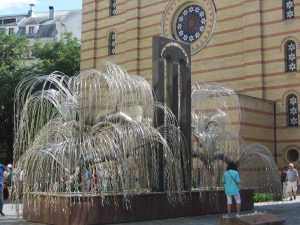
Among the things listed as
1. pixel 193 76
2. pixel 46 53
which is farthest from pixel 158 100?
pixel 46 53

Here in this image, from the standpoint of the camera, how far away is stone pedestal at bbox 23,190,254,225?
41.3ft

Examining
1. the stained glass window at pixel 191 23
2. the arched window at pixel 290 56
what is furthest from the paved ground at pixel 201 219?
the stained glass window at pixel 191 23

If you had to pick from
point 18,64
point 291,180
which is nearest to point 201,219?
point 291,180

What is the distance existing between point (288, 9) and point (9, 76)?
2151cm

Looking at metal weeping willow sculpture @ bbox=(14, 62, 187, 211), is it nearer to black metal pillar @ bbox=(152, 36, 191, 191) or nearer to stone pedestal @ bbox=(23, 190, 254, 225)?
stone pedestal @ bbox=(23, 190, 254, 225)

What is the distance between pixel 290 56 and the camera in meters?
26.8

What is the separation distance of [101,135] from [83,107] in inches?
39.4

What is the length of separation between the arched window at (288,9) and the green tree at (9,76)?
20059 millimetres

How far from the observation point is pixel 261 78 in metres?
27.1

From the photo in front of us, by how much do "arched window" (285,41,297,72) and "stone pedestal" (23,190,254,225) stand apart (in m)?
12.8

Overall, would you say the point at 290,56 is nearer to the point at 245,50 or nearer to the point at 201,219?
the point at 245,50

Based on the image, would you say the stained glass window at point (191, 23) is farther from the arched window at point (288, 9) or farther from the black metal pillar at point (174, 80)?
the black metal pillar at point (174, 80)

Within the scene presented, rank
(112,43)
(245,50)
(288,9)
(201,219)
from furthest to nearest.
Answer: (112,43), (245,50), (288,9), (201,219)

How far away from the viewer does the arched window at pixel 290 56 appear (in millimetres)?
26536
